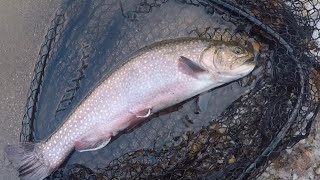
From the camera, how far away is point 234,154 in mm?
2406

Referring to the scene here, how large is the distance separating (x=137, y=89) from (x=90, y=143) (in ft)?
1.03

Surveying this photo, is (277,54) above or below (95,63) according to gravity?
below

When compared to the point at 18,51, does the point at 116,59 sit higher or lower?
lower

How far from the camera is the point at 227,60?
221cm

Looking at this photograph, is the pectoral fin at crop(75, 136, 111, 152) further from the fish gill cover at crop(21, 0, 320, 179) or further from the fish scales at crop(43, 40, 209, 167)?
the fish gill cover at crop(21, 0, 320, 179)

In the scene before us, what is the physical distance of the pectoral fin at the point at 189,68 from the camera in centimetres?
222

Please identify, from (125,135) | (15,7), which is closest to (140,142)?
(125,135)

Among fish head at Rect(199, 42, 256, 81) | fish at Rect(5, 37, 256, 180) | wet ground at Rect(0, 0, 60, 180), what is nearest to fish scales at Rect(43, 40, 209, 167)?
fish at Rect(5, 37, 256, 180)

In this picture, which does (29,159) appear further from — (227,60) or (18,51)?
(227,60)

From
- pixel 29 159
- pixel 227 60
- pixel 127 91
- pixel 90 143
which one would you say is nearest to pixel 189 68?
pixel 227 60

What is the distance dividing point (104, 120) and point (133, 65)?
10.5 inches

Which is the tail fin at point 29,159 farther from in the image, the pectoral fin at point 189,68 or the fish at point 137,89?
the pectoral fin at point 189,68

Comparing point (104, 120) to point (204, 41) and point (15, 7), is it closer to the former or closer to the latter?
point (204, 41)

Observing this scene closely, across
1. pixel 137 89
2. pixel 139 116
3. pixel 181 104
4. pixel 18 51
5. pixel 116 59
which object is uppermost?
pixel 18 51
